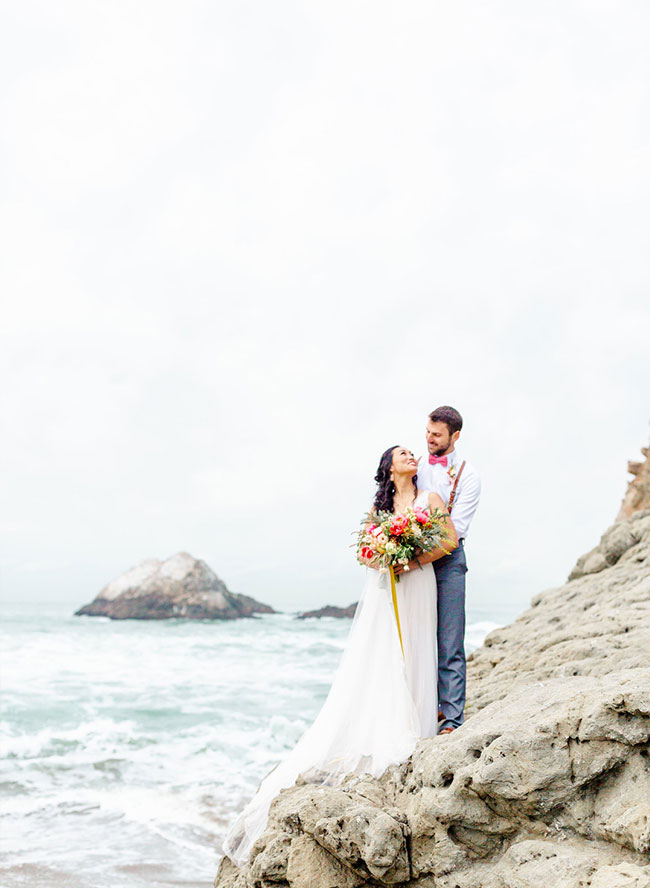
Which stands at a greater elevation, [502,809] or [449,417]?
[449,417]

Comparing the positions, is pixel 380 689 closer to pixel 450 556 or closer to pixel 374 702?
pixel 374 702

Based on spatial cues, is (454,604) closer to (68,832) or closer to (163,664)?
(68,832)

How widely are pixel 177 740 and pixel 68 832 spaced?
19.3 feet

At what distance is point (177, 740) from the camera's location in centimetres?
1472

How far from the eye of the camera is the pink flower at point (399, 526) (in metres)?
5.20

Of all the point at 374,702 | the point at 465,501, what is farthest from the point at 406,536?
the point at 374,702

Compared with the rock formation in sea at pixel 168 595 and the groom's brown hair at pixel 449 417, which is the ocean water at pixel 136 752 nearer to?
the groom's brown hair at pixel 449 417

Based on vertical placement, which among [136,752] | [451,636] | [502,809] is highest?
[451,636]

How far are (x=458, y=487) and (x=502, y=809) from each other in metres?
2.45

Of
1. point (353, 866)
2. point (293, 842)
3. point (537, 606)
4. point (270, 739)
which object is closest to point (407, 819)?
point (353, 866)

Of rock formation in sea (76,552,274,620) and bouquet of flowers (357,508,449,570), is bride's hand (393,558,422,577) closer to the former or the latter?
bouquet of flowers (357,508,449,570)

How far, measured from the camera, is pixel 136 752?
13758 millimetres

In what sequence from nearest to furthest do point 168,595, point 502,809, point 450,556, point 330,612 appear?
point 502,809
point 450,556
point 168,595
point 330,612

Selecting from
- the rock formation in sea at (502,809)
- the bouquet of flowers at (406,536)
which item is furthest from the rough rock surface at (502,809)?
the bouquet of flowers at (406,536)
